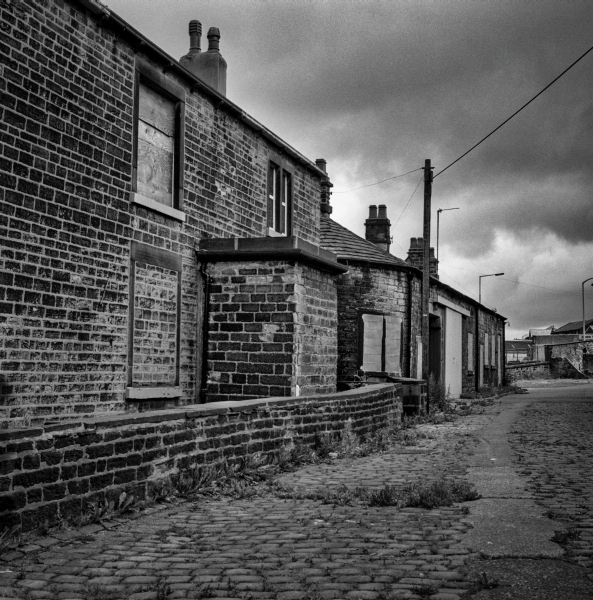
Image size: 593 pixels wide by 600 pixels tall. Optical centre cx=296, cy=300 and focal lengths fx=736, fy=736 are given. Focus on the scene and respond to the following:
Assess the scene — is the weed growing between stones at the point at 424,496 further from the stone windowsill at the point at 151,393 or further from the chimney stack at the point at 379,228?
the chimney stack at the point at 379,228

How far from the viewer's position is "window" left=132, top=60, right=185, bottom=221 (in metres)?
11.3

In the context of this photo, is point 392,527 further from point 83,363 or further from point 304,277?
point 304,277

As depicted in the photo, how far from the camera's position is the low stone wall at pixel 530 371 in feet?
175

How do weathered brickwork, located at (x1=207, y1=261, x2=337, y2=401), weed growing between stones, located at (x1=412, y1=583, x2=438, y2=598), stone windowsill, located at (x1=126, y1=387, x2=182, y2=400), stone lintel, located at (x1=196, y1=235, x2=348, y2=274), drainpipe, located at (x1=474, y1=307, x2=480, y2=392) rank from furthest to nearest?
drainpipe, located at (x1=474, y1=307, x2=480, y2=392) < stone lintel, located at (x1=196, y1=235, x2=348, y2=274) < weathered brickwork, located at (x1=207, y1=261, x2=337, y2=401) < stone windowsill, located at (x1=126, y1=387, x2=182, y2=400) < weed growing between stones, located at (x1=412, y1=583, x2=438, y2=598)

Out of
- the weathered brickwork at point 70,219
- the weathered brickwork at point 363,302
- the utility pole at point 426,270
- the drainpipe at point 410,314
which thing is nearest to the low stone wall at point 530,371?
the drainpipe at point 410,314

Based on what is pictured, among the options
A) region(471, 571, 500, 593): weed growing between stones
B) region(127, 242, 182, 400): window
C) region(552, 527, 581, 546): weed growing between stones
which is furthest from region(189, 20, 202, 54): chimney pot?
region(471, 571, 500, 593): weed growing between stones

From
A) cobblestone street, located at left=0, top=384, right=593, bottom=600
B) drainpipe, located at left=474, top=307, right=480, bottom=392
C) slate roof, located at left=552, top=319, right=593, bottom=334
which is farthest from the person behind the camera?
slate roof, located at left=552, top=319, right=593, bottom=334

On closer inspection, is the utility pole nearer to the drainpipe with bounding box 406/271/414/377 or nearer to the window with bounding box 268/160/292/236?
the drainpipe with bounding box 406/271/414/377

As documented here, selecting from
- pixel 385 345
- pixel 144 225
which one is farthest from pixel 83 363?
pixel 385 345

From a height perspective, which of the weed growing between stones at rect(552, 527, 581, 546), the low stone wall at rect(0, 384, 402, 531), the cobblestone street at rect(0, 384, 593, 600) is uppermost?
the low stone wall at rect(0, 384, 402, 531)

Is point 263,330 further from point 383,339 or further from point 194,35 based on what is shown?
point 383,339

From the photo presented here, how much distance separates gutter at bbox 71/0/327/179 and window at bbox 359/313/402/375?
20.4ft

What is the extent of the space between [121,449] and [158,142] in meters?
6.74

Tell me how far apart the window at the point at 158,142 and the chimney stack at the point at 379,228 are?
17.1 meters
